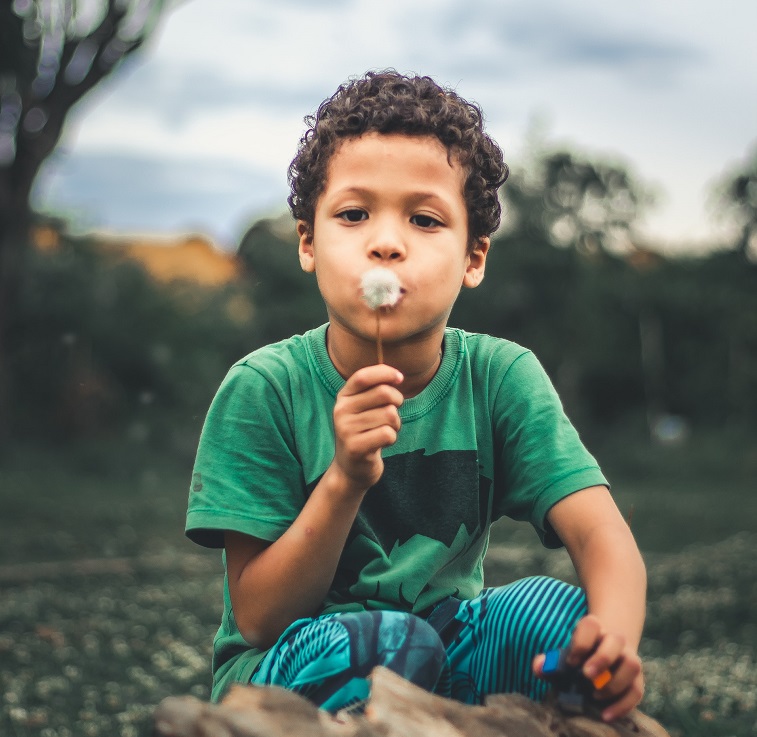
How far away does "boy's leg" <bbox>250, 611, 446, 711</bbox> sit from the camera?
186 centimetres

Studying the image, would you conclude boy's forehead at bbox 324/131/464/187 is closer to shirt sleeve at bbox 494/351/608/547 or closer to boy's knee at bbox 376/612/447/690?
shirt sleeve at bbox 494/351/608/547

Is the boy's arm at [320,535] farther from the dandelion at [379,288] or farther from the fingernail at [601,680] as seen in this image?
the fingernail at [601,680]

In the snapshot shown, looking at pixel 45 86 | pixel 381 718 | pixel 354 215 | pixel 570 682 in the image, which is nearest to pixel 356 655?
pixel 381 718

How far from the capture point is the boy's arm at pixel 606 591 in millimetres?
1789

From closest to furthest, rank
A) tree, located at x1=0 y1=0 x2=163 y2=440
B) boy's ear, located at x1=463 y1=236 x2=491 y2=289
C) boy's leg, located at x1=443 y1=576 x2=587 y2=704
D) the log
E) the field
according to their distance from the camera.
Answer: the log, boy's leg, located at x1=443 y1=576 x2=587 y2=704, boy's ear, located at x1=463 y1=236 x2=491 y2=289, the field, tree, located at x1=0 y1=0 x2=163 y2=440

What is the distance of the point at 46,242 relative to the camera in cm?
2009

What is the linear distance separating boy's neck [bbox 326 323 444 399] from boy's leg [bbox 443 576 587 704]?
0.51 m

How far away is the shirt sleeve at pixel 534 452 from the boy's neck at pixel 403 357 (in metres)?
0.19

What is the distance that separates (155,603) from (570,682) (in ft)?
16.1

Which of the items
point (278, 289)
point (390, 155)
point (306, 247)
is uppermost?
A: point (278, 289)

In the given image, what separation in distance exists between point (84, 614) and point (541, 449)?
4.27 metres

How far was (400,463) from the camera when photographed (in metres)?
2.34

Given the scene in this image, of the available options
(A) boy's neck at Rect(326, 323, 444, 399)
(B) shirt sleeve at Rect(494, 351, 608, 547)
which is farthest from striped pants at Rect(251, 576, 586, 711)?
(A) boy's neck at Rect(326, 323, 444, 399)

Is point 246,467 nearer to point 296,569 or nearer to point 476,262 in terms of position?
point 296,569
